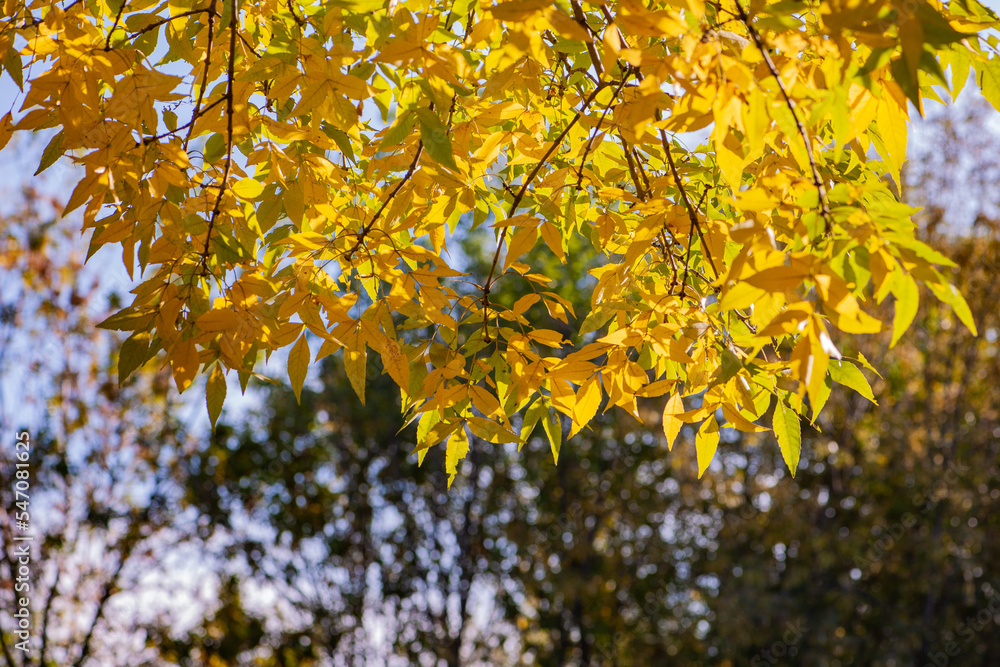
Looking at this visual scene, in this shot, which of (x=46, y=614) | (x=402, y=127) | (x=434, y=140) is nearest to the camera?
(x=434, y=140)

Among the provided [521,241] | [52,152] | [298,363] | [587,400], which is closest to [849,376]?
[587,400]

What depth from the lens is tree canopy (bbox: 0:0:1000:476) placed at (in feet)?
2.68

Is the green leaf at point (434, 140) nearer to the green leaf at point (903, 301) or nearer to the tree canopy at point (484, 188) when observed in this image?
the tree canopy at point (484, 188)

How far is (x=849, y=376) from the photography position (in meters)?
1.09

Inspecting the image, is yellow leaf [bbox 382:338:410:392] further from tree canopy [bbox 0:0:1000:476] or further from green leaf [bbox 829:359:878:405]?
green leaf [bbox 829:359:878:405]

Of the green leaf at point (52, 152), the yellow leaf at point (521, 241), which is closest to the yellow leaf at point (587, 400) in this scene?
the yellow leaf at point (521, 241)

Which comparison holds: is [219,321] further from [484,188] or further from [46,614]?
[46,614]

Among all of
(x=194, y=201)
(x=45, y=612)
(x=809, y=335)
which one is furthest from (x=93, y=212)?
(x=45, y=612)

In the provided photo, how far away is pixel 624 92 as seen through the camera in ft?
4.11

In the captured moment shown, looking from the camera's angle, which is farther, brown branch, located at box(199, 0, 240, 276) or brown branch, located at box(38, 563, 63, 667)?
brown branch, located at box(38, 563, 63, 667)

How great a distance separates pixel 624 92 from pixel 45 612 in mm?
5021

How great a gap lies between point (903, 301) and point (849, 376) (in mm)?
346

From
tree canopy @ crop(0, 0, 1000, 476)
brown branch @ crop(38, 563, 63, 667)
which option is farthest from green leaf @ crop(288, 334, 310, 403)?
brown branch @ crop(38, 563, 63, 667)

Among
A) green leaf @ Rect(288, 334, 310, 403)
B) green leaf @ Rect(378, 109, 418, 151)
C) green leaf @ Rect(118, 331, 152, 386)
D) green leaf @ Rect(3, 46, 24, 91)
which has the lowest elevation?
green leaf @ Rect(118, 331, 152, 386)
